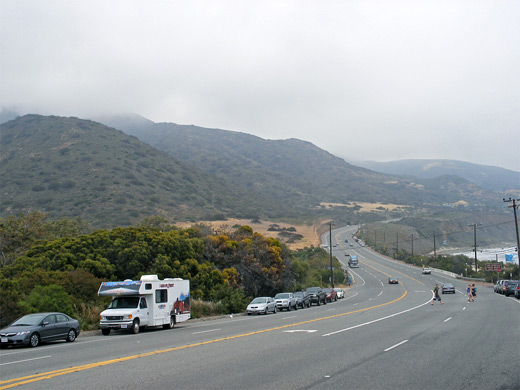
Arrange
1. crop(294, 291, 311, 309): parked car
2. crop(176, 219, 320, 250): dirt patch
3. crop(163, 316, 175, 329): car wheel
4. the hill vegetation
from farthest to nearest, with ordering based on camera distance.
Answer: crop(176, 219, 320, 250): dirt patch
crop(294, 291, 311, 309): parked car
crop(163, 316, 175, 329): car wheel
the hill vegetation

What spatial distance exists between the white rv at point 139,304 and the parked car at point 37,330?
2.45m

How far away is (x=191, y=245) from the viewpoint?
121 ft

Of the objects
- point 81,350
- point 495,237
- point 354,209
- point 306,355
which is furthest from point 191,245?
point 495,237

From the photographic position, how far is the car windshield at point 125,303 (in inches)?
857

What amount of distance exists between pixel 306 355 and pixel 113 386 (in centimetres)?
530

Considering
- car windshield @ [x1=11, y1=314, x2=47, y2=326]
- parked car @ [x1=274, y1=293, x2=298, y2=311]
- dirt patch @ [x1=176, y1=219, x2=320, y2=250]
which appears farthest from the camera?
dirt patch @ [x1=176, y1=219, x2=320, y2=250]

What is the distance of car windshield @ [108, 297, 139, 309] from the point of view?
857 inches

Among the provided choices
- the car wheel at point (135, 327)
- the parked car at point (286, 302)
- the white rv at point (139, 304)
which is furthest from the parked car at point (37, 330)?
the parked car at point (286, 302)

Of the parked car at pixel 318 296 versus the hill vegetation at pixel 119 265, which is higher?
the hill vegetation at pixel 119 265

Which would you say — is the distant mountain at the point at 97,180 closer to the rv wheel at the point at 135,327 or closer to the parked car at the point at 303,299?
the parked car at the point at 303,299

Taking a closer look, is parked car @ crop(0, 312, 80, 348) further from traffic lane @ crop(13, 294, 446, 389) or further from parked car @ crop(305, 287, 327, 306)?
parked car @ crop(305, 287, 327, 306)

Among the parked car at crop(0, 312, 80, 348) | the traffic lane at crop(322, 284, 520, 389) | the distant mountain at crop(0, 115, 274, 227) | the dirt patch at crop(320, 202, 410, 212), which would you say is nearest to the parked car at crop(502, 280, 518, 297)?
the traffic lane at crop(322, 284, 520, 389)

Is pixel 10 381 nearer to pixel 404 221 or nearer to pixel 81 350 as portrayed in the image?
pixel 81 350

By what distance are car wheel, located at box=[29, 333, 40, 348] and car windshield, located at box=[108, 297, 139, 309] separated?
198 inches
